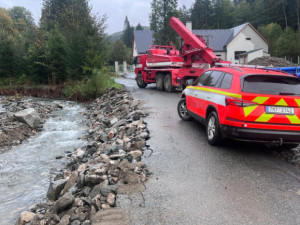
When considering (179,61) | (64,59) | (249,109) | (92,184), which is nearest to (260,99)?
(249,109)

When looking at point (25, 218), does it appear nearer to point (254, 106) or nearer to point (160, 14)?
point (254, 106)

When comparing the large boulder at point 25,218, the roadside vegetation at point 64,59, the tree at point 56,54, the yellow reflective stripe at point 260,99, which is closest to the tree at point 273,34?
the roadside vegetation at point 64,59

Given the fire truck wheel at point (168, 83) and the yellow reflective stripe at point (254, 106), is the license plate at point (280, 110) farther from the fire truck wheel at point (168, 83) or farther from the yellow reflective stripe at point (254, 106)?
the fire truck wheel at point (168, 83)

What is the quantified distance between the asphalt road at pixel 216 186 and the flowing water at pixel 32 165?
8.66 ft

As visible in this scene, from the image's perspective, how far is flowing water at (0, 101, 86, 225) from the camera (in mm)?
5539

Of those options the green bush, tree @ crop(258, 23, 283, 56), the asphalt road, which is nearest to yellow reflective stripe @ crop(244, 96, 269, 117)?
the asphalt road

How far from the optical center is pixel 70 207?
168 inches

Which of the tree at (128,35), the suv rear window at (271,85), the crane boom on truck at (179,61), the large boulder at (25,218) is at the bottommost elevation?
the large boulder at (25,218)

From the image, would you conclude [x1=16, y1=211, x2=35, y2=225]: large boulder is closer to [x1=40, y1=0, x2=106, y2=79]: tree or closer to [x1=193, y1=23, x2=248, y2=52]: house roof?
[x1=40, y1=0, x2=106, y2=79]: tree

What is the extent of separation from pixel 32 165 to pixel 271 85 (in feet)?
21.7

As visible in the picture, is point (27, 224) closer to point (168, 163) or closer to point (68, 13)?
point (168, 163)

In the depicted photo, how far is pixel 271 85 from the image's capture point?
5375 mm

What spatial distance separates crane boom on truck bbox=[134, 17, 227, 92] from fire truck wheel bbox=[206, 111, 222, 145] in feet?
25.0

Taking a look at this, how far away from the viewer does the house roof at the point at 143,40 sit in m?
52.9
